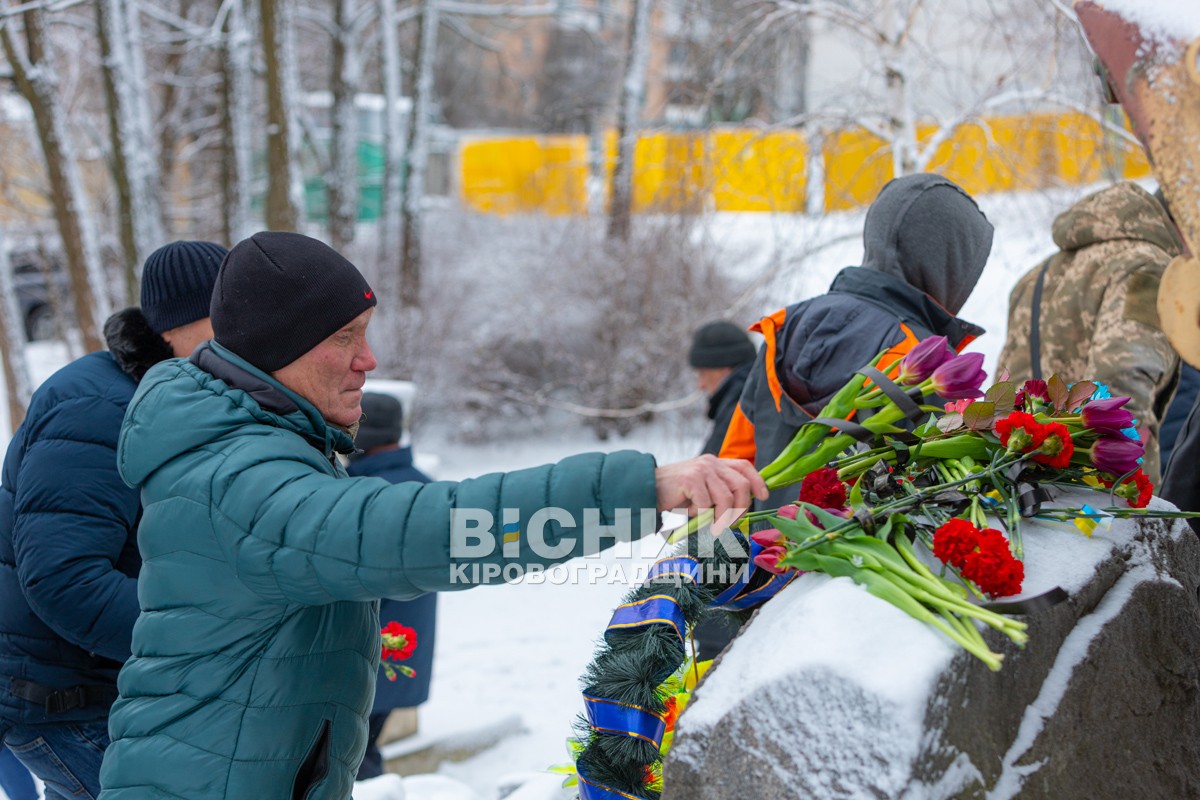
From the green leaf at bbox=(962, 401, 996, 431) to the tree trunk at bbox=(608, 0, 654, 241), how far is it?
8388mm

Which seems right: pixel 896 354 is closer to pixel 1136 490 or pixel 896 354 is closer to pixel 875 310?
pixel 875 310

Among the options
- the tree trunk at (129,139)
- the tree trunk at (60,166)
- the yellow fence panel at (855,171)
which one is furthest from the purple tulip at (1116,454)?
the tree trunk at (129,139)

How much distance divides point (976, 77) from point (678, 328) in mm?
4301

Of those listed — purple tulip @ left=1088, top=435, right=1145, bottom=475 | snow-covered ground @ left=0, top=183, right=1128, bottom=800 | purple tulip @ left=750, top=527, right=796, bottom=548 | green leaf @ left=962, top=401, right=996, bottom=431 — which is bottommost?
snow-covered ground @ left=0, top=183, right=1128, bottom=800

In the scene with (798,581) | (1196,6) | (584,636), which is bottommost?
(584,636)

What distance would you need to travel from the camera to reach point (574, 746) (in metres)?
1.96

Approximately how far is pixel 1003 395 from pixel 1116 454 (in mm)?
206

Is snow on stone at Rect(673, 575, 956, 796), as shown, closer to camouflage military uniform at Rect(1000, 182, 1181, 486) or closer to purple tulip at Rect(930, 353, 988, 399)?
purple tulip at Rect(930, 353, 988, 399)

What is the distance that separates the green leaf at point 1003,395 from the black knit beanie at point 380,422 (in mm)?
2822

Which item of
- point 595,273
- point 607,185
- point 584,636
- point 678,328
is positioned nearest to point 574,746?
point 584,636

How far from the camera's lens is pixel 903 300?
7.92ft

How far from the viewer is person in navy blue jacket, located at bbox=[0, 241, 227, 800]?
220 centimetres

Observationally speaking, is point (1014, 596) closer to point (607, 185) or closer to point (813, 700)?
point (813, 700)

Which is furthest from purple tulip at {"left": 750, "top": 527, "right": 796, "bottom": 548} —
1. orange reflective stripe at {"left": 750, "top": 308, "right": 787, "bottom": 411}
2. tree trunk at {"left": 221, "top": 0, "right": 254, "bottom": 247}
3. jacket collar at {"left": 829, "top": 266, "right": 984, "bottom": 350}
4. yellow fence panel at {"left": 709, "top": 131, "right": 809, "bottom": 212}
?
tree trunk at {"left": 221, "top": 0, "right": 254, "bottom": 247}
